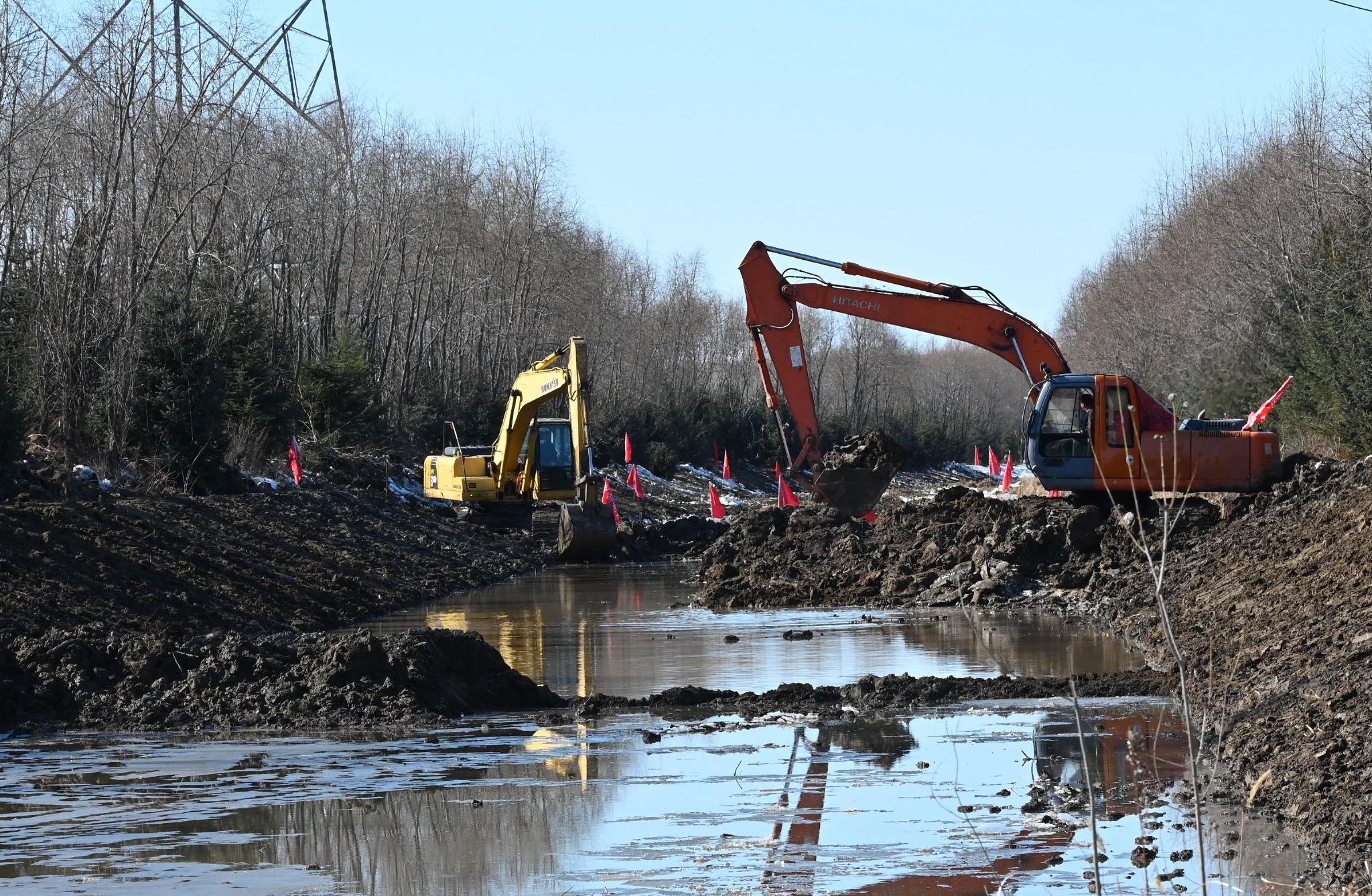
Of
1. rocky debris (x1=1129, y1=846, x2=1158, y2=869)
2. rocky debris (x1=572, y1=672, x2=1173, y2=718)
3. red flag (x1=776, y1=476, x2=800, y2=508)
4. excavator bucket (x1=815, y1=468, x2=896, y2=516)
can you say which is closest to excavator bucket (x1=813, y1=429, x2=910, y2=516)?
excavator bucket (x1=815, y1=468, x2=896, y2=516)

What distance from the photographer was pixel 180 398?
97.0ft

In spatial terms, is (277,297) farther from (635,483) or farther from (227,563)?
(227,563)

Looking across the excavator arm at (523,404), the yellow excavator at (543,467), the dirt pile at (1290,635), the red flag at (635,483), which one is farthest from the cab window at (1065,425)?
the red flag at (635,483)

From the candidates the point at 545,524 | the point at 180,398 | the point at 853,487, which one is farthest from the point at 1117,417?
the point at 180,398

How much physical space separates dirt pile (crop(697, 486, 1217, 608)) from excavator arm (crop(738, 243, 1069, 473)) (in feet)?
5.04

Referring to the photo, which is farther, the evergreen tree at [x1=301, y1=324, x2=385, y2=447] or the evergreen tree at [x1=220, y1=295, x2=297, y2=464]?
the evergreen tree at [x1=301, y1=324, x2=385, y2=447]

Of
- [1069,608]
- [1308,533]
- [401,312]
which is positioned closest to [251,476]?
[1069,608]

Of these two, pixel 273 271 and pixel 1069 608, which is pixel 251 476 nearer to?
pixel 273 271

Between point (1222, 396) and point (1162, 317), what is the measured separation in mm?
17700

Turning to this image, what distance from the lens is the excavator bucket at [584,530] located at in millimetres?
30828

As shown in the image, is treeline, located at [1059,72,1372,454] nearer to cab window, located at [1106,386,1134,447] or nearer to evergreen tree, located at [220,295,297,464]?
cab window, located at [1106,386,1134,447]

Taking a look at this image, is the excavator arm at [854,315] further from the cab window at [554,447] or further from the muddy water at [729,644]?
the cab window at [554,447]

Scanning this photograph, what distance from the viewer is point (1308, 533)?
1825 cm

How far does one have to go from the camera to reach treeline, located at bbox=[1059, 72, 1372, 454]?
109 ft
